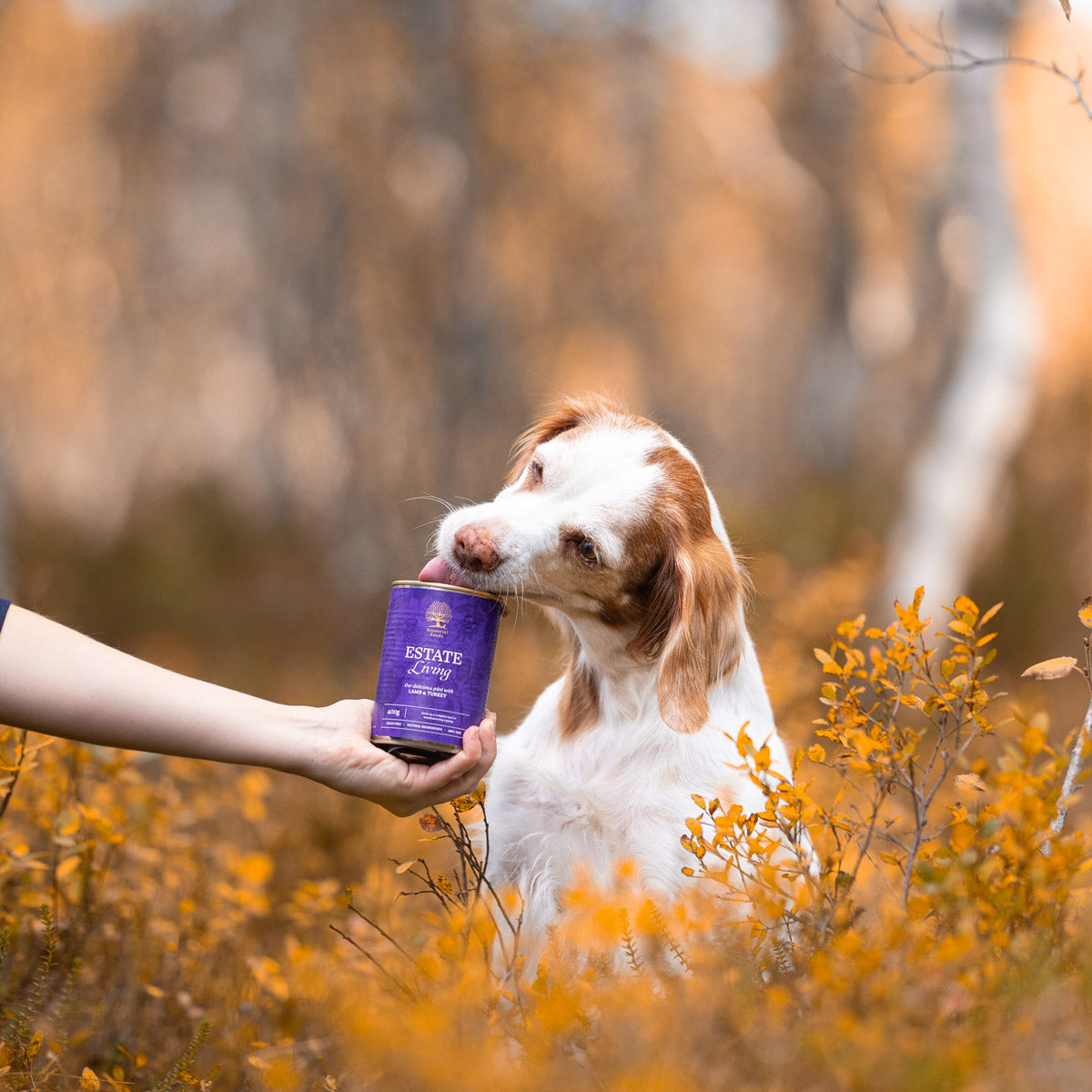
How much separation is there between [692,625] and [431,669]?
0.54 meters

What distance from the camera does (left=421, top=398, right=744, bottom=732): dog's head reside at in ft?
6.60

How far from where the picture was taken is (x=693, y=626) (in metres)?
2.07

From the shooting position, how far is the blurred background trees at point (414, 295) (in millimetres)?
6504

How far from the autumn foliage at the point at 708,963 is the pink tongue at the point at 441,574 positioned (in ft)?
1.33

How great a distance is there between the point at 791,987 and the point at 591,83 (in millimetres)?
7613

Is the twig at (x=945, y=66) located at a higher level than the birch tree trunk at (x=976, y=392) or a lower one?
lower

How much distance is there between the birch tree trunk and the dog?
387 cm

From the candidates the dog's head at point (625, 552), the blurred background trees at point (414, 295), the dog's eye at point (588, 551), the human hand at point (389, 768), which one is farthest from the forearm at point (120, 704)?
the blurred background trees at point (414, 295)

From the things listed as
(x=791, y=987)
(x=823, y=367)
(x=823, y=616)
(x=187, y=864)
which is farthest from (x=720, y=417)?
(x=791, y=987)

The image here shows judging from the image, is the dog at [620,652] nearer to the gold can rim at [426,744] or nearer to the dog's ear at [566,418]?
the dog's ear at [566,418]

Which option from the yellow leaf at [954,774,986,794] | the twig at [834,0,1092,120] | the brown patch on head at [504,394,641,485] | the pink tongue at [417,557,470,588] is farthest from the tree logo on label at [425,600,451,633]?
the twig at [834,0,1092,120]

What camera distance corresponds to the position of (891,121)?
328 inches

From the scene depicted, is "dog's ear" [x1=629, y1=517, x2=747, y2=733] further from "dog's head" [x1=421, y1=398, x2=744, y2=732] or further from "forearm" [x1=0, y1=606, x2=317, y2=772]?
"forearm" [x1=0, y1=606, x2=317, y2=772]

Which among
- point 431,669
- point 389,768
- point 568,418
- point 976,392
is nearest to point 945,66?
point 568,418
